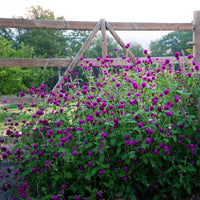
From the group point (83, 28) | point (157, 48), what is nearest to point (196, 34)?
point (83, 28)

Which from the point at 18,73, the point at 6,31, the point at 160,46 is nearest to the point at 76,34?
the point at 6,31

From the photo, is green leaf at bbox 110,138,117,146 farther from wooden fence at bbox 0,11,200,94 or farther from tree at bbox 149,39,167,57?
tree at bbox 149,39,167,57

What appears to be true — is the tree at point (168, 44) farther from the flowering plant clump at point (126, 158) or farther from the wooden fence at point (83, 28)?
the flowering plant clump at point (126, 158)

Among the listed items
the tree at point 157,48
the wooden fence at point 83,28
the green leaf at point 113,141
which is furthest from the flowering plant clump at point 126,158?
the tree at point 157,48

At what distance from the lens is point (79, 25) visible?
16.1ft

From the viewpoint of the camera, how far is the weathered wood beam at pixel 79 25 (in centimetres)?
450

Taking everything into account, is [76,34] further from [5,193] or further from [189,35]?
[5,193]

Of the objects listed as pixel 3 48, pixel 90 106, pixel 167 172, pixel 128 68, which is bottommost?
pixel 167 172

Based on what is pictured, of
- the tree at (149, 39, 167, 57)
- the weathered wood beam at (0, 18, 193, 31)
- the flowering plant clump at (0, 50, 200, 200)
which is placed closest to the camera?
the flowering plant clump at (0, 50, 200, 200)

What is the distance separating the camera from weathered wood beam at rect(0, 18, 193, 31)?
4500mm

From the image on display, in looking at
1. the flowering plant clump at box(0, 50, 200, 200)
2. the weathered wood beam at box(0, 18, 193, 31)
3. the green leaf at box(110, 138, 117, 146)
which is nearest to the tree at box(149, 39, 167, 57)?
the weathered wood beam at box(0, 18, 193, 31)

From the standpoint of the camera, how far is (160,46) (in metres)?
40.1

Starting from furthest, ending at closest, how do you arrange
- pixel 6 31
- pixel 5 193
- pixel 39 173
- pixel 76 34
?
pixel 76 34 < pixel 6 31 < pixel 5 193 < pixel 39 173

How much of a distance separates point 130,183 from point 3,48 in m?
16.6
